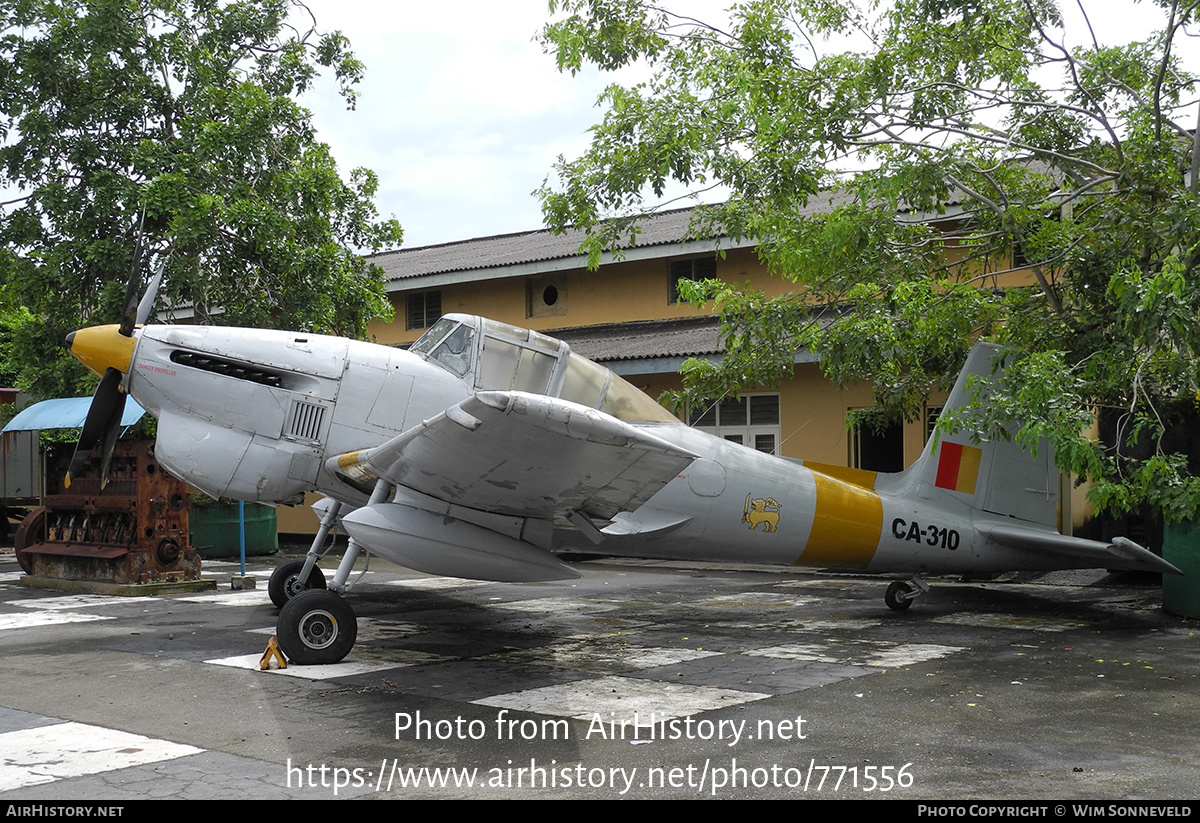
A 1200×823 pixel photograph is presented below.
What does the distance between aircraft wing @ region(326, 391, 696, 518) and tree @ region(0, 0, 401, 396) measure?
7461 millimetres

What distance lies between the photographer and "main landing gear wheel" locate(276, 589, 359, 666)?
750cm

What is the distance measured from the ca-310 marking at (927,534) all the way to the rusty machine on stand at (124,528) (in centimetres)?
854

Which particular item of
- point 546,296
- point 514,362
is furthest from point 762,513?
point 546,296

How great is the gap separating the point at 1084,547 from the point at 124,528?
437 inches

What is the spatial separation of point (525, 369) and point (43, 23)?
11.2 m

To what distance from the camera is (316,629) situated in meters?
7.62

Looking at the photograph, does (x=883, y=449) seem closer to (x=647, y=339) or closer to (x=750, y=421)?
(x=750, y=421)

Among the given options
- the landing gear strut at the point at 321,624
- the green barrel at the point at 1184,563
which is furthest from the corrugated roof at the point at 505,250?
the landing gear strut at the point at 321,624

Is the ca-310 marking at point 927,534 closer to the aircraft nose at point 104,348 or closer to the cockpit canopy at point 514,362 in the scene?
the cockpit canopy at point 514,362

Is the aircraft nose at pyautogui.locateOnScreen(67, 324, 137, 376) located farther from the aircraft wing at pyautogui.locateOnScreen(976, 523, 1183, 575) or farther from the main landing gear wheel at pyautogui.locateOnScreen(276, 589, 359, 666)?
→ the aircraft wing at pyautogui.locateOnScreen(976, 523, 1183, 575)

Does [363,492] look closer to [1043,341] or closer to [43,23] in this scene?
[1043,341]

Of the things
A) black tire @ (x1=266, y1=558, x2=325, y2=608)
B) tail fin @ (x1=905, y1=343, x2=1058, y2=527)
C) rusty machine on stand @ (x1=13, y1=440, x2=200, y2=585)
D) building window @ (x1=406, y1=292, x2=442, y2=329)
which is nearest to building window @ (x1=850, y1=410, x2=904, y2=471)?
tail fin @ (x1=905, y1=343, x2=1058, y2=527)

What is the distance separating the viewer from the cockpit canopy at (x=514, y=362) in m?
8.77

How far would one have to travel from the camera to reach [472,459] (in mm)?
6754
